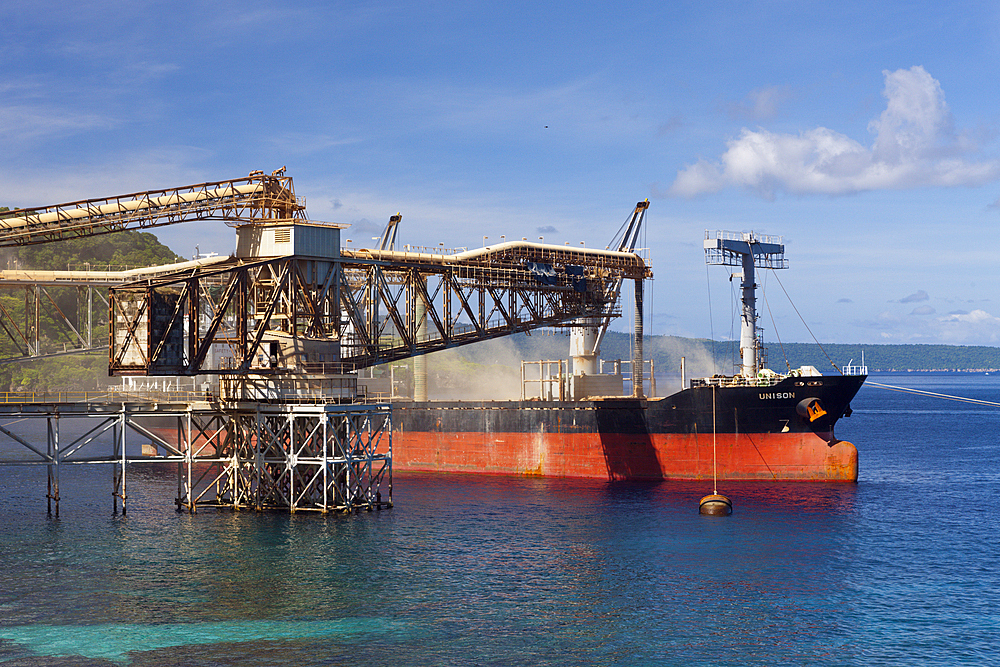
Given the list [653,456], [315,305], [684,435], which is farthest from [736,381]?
[315,305]

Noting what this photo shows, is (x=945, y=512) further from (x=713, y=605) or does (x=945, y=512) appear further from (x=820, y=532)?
(x=713, y=605)

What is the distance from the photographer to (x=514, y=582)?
43.4 metres

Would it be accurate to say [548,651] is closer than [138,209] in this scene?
Yes

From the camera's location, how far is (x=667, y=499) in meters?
65.2

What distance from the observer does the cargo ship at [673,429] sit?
71750 mm

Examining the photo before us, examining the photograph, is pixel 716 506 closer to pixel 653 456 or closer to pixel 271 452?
pixel 653 456

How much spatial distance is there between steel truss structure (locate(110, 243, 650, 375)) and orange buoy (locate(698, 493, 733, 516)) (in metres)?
22.1

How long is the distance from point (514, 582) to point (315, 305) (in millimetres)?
26184

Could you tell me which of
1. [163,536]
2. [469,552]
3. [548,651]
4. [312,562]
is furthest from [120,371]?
[548,651]

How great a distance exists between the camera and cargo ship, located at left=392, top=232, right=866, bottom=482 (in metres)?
71.8

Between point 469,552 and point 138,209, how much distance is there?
33.9 m

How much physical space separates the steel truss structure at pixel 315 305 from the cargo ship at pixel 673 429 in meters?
8.87

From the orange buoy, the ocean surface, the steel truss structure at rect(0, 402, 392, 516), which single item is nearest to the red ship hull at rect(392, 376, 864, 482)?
the ocean surface

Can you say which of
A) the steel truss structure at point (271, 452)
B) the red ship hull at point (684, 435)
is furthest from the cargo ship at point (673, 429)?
the steel truss structure at point (271, 452)
